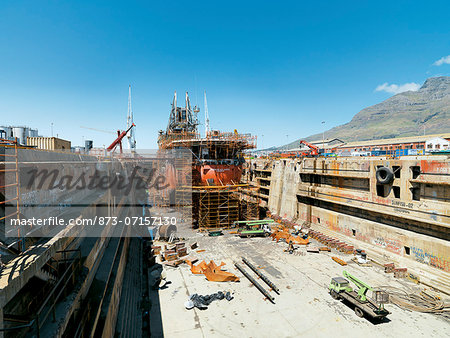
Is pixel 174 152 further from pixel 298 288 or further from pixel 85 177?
Result: pixel 298 288

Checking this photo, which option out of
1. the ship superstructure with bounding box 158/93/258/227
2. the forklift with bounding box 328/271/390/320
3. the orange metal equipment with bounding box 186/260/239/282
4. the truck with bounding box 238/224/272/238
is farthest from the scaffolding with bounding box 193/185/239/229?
the forklift with bounding box 328/271/390/320

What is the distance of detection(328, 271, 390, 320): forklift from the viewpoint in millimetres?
10917

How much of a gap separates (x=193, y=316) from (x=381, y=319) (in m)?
9.74

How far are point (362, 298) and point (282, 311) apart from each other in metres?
4.34

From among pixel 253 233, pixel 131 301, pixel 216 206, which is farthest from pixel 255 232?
pixel 131 301

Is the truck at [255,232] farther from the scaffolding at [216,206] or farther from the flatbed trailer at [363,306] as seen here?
the flatbed trailer at [363,306]

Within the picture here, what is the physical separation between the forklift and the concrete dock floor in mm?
446

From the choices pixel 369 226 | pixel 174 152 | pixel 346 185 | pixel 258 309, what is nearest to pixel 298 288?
pixel 258 309

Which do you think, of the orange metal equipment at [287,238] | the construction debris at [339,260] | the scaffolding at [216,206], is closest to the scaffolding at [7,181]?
the scaffolding at [216,206]

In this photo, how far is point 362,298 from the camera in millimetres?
11844

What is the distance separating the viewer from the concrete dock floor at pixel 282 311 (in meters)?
10.6

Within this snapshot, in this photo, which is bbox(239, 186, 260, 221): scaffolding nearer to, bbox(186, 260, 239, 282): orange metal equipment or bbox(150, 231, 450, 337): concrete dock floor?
bbox(150, 231, 450, 337): concrete dock floor

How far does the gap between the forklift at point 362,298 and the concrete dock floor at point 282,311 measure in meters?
0.45

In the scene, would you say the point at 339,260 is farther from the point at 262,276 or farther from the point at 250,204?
the point at 250,204
